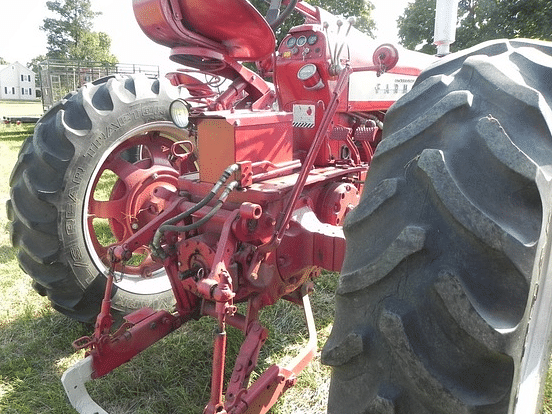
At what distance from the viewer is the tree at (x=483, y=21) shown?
60.1 ft

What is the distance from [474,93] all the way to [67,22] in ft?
208

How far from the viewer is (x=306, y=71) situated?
271 cm

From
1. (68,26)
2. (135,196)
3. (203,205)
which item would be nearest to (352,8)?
(135,196)

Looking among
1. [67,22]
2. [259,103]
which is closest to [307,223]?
[259,103]

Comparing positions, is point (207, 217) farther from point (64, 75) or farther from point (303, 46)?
point (64, 75)

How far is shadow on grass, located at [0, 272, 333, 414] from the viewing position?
244 cm

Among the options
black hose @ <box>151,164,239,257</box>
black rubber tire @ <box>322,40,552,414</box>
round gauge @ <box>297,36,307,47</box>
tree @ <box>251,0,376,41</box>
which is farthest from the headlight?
tree @ <box>251,0,376,41</box>

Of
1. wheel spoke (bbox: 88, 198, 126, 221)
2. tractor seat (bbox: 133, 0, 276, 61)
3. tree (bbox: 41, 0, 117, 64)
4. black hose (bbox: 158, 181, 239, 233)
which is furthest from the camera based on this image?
tree (bbox: 41, 0, 117, 64)

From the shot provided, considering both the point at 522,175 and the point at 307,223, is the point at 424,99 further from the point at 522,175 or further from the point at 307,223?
the point at 307,223

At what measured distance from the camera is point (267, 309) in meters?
3.39

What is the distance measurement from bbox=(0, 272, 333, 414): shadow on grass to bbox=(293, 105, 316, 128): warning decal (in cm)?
135

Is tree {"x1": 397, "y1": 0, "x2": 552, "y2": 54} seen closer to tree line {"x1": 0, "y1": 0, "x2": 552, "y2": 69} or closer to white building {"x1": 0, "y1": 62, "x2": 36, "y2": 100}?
tree line {"x1": 0, "y1": 0, "x2": 552, "y2": 69}

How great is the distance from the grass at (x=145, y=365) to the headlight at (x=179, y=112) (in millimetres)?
1406

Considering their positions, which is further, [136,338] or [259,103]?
[259,103]
